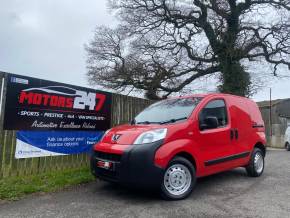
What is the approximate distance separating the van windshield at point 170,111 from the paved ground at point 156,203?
4.76ft

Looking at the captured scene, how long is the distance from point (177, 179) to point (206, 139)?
1064 millimetres

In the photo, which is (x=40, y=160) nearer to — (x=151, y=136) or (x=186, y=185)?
(x=151, y=136)

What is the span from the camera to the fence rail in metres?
6.36

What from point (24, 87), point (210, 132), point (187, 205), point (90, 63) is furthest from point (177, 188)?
point (90, 63)

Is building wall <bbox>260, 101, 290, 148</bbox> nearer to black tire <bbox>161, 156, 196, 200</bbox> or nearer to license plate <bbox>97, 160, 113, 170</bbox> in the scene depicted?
black tire <bbox>161, 156, 196, 200</bbox>

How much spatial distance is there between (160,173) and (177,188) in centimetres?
58

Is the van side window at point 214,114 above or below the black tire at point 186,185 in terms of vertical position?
above

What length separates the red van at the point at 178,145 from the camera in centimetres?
516

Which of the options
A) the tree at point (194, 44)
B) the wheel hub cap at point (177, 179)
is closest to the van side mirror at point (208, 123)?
the wheel hub cap at point (177, 179)

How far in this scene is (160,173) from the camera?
5137mm

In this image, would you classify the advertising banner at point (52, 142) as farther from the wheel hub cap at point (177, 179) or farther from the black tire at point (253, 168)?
the black tire at point (253, 168)

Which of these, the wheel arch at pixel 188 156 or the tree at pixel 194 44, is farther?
the tree at pixel 194 44

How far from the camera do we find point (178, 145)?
546 cm

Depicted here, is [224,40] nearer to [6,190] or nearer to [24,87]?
[24,87]
